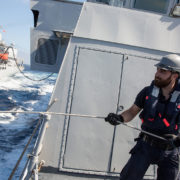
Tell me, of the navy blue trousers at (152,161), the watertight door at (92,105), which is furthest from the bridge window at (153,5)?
the navy blue trousers at (152,161)

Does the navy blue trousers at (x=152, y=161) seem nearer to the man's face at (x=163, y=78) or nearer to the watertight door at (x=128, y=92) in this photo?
the man's face at (x=163, y=78)

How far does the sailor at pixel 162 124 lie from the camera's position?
256 centimetres

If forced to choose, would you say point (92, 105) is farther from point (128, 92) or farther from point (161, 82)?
point (161, 82)

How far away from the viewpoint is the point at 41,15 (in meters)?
7.94

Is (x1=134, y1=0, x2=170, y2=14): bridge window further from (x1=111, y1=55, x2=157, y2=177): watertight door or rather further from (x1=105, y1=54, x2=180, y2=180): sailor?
(x1=105, y1=54, x2=180, y2=180): sailor

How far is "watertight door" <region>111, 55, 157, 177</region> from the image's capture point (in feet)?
13.4

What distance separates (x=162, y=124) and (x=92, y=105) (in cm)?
163

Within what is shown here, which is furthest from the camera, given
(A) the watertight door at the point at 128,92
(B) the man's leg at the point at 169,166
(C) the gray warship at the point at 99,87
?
(A) the watertight door at the point at 128,92

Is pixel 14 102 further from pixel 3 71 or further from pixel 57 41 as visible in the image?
pixel 3 71

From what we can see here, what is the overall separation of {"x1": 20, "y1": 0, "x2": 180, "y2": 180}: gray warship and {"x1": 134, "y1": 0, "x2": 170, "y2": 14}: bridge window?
6.38 ft

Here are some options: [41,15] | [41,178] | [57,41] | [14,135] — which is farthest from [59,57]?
[41,178]

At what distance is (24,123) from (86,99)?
679 centimetres

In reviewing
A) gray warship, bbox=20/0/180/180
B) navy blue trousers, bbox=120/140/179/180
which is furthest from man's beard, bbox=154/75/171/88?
gray warship, bbox=20/0/180/180

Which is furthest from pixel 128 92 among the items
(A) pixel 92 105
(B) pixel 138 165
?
(B) pixel 138 165
